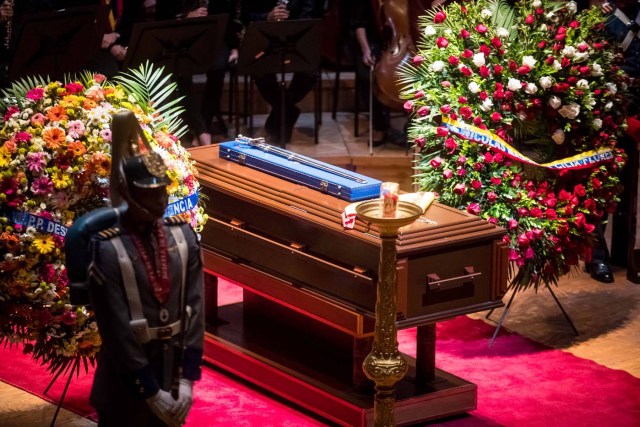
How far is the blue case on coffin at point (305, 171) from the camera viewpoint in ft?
17.2

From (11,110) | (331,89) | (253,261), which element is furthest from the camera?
(331,89)

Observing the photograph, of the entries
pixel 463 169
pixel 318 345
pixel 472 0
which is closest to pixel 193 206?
pixel 318 345

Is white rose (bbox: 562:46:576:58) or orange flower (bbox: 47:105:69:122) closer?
orange flower (bbox: 47:105:69:122)

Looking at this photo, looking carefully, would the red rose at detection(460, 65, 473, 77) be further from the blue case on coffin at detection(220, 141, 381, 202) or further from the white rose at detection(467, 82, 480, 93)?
the blue case on coffin at detection(220, 141, 381, 202)

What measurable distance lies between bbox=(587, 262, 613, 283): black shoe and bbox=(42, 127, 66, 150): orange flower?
3713 mm

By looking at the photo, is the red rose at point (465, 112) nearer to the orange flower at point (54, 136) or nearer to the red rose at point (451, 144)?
the red rose at point (451, 144)

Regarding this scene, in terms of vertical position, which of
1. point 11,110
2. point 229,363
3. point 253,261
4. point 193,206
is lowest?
point 229,363

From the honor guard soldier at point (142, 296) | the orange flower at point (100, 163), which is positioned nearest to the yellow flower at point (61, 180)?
the orange flower at point (100, 163)

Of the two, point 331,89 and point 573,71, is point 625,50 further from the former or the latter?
point 331,89

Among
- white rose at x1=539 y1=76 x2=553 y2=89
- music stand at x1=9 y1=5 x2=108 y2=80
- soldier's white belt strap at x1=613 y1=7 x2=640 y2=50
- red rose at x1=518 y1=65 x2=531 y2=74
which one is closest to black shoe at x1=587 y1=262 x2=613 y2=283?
soldier's white belt strap at x1=613 y1=7 x2=640 y2=50

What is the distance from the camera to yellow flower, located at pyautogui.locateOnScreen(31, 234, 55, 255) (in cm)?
453

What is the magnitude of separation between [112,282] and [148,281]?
11 cm

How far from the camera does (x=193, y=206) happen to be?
4.83 metres

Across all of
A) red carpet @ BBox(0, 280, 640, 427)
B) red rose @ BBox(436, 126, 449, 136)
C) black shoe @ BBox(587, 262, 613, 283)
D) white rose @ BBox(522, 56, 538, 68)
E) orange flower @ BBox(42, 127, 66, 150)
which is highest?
white rose @ BBox(522, 56, 538, 68)
